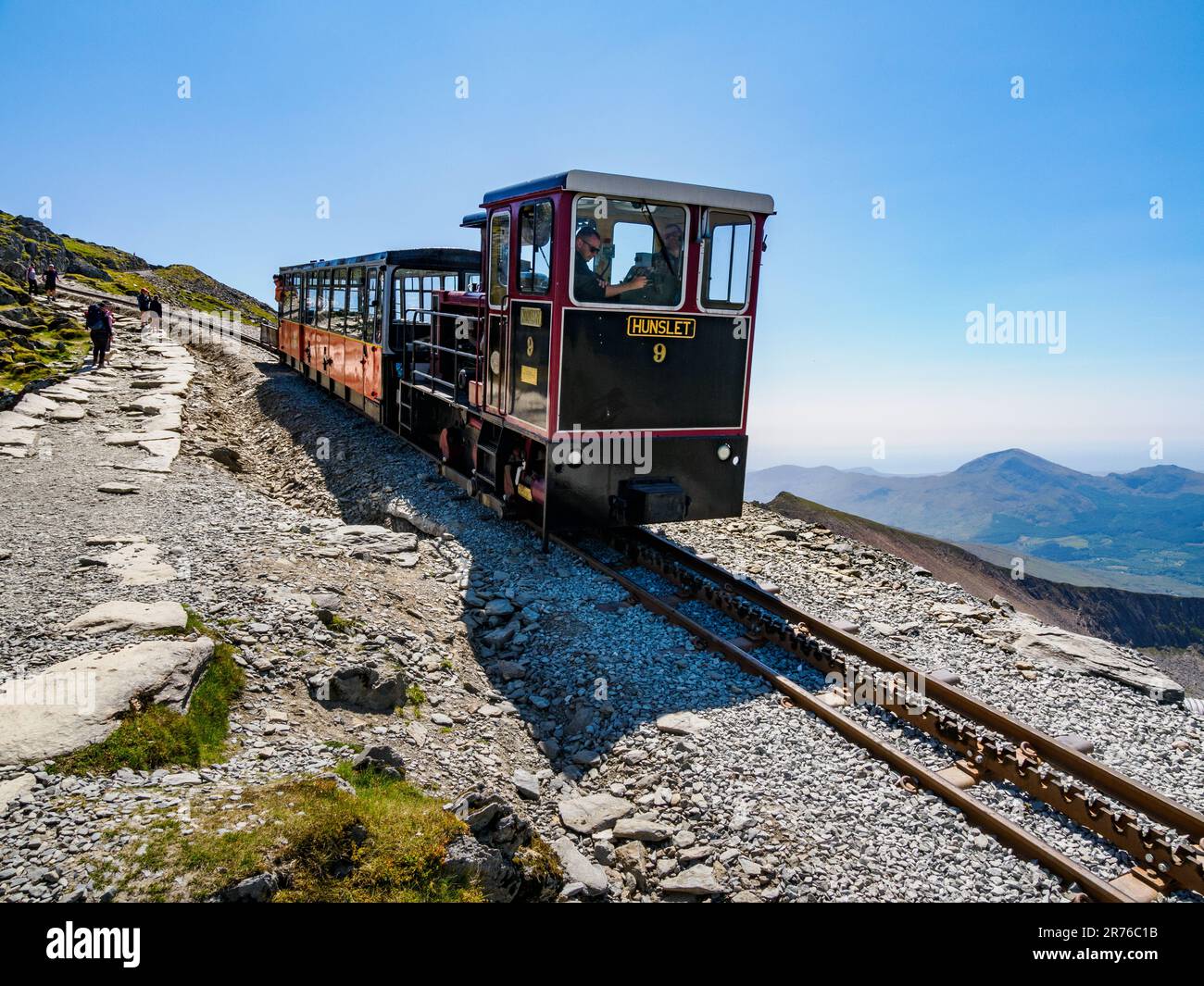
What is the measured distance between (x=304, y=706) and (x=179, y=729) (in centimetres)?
91

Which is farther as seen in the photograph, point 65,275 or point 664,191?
point 65,275

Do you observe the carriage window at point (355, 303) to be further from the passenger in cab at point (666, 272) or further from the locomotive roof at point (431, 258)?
the passenger in cab at point (666, 272)

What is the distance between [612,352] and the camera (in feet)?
27.1

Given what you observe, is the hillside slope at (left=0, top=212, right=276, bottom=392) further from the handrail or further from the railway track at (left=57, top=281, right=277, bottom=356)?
the handrail

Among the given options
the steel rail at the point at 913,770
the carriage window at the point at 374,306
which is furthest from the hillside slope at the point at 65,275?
the steel rail at the point at 913,770

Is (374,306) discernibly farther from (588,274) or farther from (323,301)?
(588,274)

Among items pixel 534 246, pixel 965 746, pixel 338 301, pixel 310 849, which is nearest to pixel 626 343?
pixel 534 246

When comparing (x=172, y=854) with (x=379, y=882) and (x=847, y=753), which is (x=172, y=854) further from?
(x=847, y=753)

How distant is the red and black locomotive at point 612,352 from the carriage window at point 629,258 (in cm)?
1

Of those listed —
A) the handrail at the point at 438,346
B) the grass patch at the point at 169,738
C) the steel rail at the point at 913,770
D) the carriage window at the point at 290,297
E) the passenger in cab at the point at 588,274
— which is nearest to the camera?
the grass patch at the point at 169,738

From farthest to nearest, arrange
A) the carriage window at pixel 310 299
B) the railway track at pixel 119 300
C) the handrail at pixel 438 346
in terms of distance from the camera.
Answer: the railway track at pixel 119 300
the carriage window at pixel 310 299
the handrail at pixel 438 346

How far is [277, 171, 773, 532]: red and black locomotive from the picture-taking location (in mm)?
7988

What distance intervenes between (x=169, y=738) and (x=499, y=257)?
21.5 ft

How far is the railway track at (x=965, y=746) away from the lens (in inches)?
170
